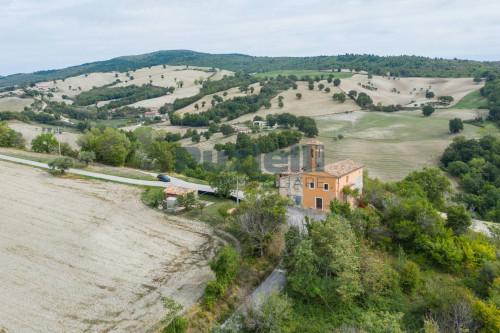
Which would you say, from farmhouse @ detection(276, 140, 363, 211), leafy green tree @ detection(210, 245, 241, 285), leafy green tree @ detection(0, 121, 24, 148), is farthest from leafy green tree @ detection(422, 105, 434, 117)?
leafy green tree @ detection(0, 121, 24, 148)

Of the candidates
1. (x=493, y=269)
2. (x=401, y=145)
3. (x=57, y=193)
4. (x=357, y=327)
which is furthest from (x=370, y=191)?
(x=401, y=145)

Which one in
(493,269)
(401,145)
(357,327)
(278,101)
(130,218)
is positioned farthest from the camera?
(278,101)

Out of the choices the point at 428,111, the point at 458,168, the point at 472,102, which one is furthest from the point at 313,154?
the point at 472,102

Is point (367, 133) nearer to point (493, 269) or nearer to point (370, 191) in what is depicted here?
point (370, 191)

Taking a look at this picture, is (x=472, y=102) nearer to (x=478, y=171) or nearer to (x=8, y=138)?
(x=478, y=171)

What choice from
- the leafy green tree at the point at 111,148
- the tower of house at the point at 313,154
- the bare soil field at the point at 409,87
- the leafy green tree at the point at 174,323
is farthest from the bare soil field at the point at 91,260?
the bare soil field at the point at 409,87

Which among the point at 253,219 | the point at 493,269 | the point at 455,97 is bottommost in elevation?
the point at 493,269

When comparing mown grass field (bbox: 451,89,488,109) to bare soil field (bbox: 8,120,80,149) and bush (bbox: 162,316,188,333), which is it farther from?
bare soil field (bbox: 8,120,80,149)

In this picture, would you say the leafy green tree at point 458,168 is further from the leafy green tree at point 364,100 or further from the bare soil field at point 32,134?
the bare soil field at point 32,134
